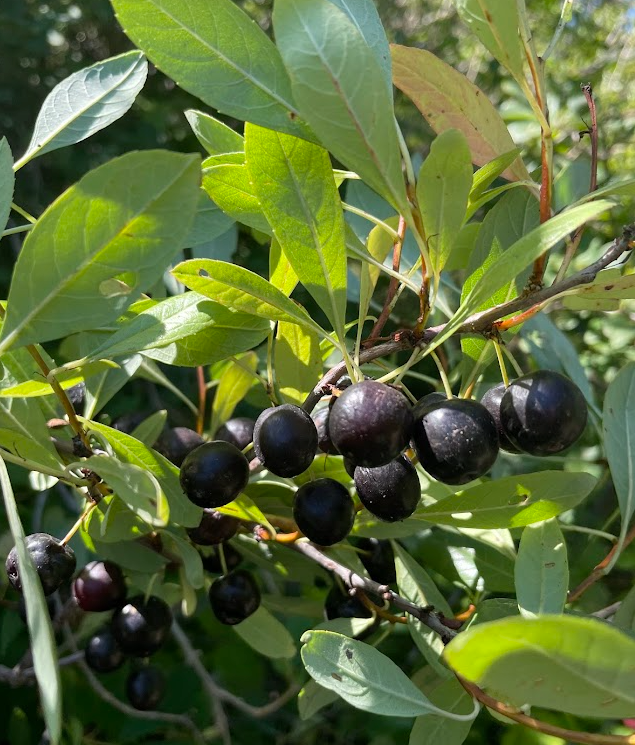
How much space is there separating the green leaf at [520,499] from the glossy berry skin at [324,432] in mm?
174

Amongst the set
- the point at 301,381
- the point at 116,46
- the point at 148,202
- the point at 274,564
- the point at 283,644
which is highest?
the point at 116,46

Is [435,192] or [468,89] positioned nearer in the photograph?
[435,192]

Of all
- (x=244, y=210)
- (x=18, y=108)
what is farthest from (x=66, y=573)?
(x=18, y=108)

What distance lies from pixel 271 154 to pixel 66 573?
0.58m

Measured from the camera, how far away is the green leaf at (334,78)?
60 cm

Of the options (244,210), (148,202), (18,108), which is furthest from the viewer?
(18,108)

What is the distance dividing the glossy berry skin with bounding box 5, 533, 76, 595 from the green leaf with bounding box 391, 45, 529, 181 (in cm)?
71

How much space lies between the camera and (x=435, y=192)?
71 cm

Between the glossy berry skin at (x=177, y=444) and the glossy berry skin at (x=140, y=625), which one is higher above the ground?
the glossy berry skin at (x=177, y=444)

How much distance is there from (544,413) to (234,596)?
0.59m

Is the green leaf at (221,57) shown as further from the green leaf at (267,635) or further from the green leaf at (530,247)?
the green leaf at (267,635)

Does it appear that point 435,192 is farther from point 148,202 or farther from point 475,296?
point 148,202

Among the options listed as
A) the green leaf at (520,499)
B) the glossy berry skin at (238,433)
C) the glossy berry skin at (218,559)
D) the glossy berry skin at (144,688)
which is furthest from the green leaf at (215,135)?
the glossy berry skin at (144,688)

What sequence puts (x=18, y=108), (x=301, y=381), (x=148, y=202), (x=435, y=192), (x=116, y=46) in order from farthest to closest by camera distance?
(x=116, y=46) < (x=18, y=108) < (x=301, y=381) < (x=435, y=192) < (x=148, y=202)
